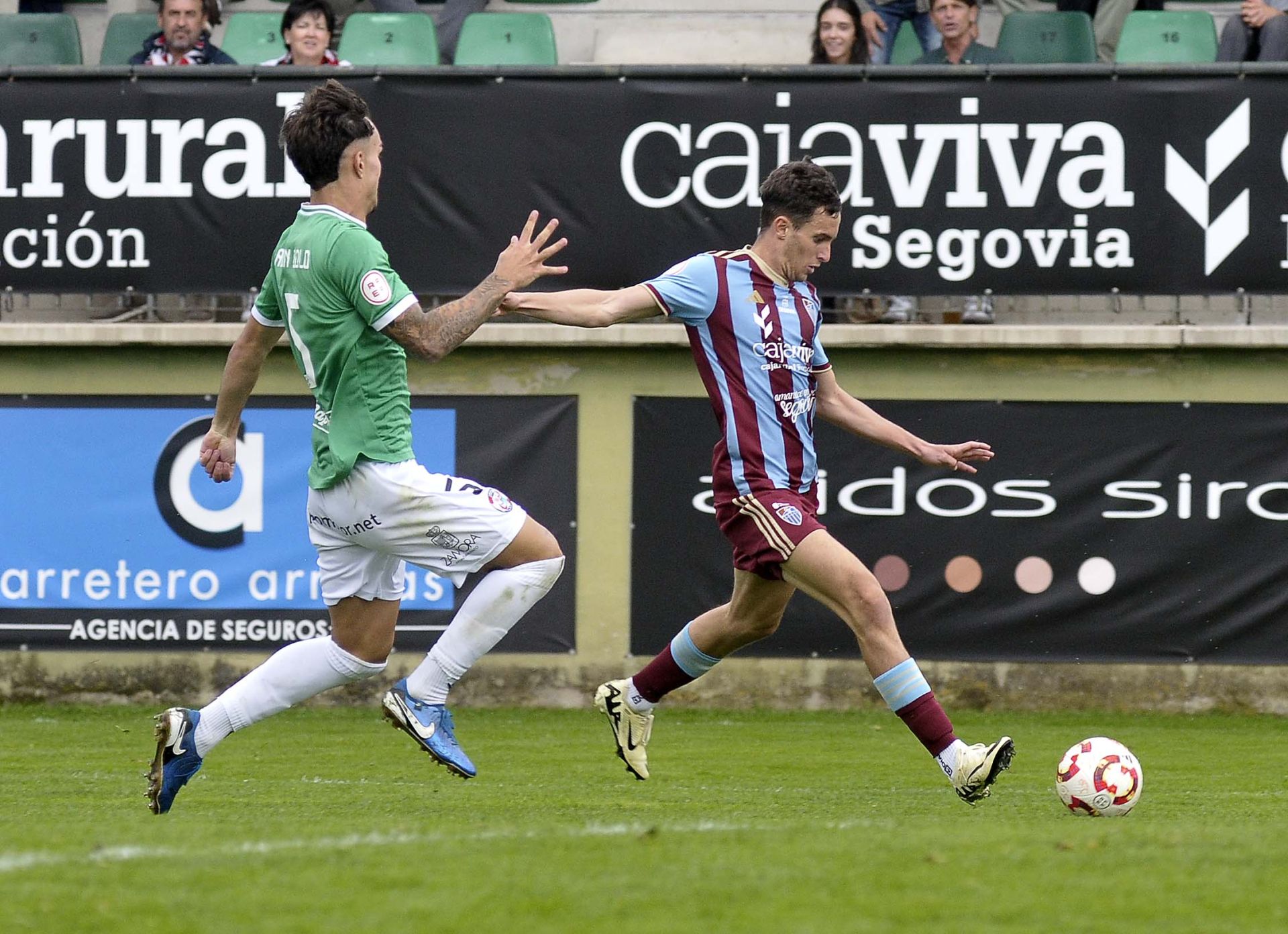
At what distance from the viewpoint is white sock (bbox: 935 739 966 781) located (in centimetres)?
612

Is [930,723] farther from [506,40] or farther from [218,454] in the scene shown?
[506,40]

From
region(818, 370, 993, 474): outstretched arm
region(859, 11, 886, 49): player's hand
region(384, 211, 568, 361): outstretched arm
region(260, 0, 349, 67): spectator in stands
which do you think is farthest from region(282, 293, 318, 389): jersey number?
region(859, 11, 886, 49): player's hand

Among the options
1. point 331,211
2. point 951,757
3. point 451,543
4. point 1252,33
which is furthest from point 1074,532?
point 331,211

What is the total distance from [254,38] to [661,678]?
7773mm

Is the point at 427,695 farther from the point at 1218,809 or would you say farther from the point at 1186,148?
the point at 1186,148

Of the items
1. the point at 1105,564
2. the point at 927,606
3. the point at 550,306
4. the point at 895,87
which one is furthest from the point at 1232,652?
the point at 550,306

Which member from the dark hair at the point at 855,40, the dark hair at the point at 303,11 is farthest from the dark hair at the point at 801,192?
the dark hair at the point at 303,11

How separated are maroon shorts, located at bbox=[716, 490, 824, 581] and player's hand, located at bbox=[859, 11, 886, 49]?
19.9 feet

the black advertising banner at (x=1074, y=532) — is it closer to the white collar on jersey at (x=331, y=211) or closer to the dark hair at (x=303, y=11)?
the dark hair at (x=303, y=11)

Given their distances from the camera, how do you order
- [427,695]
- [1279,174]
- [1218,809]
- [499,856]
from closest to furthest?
1. [499,856]
2. [427,695]
3. [1218,809]
4. [1279,174]

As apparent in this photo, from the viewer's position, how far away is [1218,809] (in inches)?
258

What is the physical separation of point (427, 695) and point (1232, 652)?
617cm

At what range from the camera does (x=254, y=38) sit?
43.3 feet

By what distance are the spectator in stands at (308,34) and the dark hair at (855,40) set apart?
295 cm
